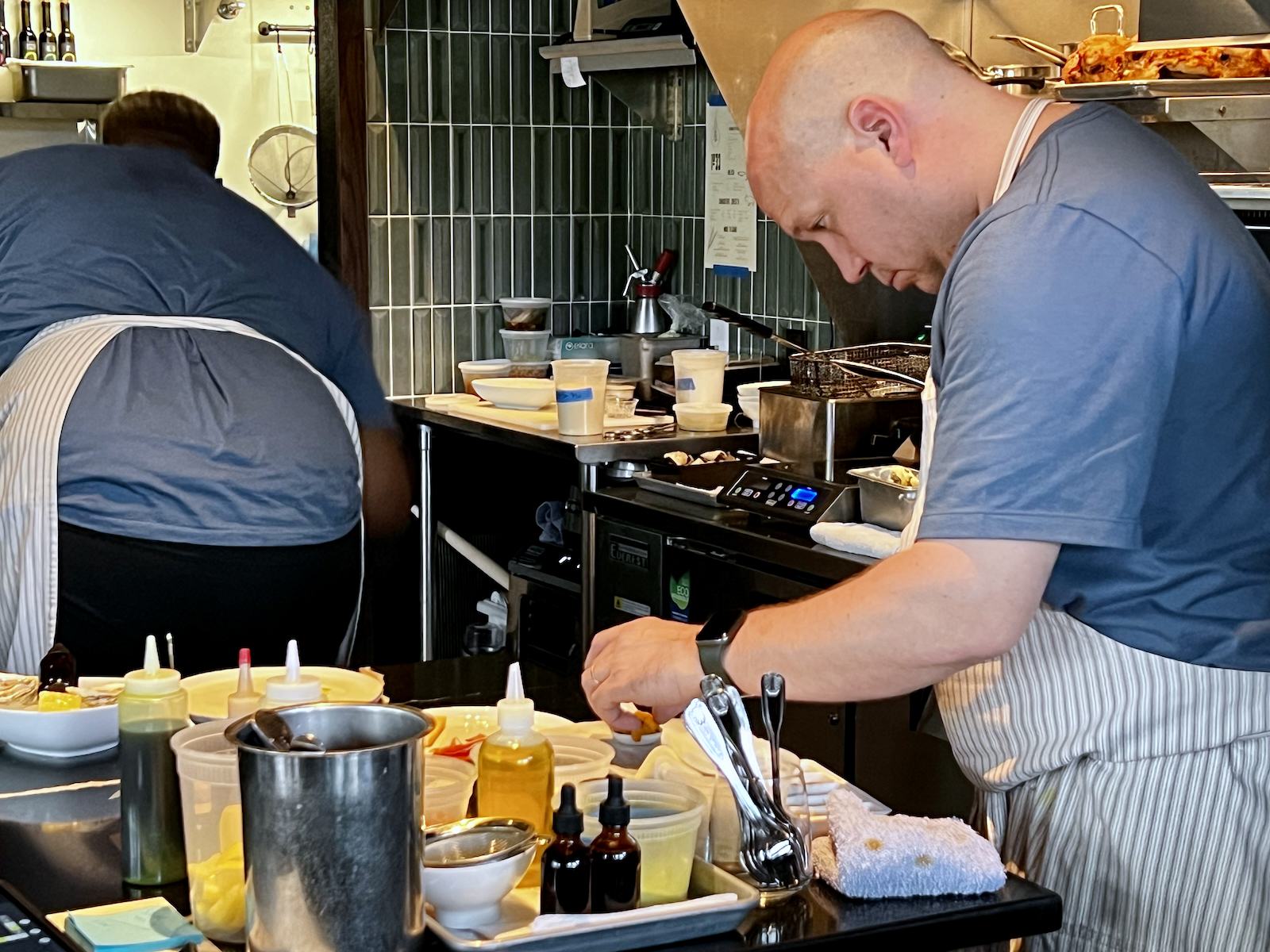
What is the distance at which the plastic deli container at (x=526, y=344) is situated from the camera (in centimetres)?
493

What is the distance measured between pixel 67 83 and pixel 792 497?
2704 millimetres

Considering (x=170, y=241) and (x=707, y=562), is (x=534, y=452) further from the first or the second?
(x=170, y=241)

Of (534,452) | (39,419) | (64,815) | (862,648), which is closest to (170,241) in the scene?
(39,419)

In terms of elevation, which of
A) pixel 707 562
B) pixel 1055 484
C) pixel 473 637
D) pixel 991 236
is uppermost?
pixel 991 236

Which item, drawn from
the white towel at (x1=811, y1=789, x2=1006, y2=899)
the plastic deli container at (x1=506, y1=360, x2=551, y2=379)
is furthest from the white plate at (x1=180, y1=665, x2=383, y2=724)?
the plastic deli container at (x1=506, y1=360, x2=551, y2=379)

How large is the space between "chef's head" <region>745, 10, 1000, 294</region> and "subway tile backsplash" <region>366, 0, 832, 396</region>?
2.88 meters

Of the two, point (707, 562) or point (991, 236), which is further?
point (707, 562)

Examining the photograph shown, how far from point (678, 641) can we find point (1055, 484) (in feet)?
1.43

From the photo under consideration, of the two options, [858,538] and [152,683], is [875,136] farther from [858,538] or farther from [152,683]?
[858,538]

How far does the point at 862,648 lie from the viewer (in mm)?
1605

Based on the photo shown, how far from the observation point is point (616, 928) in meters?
1.34

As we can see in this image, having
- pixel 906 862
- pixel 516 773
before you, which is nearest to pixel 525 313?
pixel 516 773

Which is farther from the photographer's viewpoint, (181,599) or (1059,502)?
(181,599)

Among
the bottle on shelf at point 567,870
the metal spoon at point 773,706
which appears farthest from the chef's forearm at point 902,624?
the bottle on shelf at point 567,870
